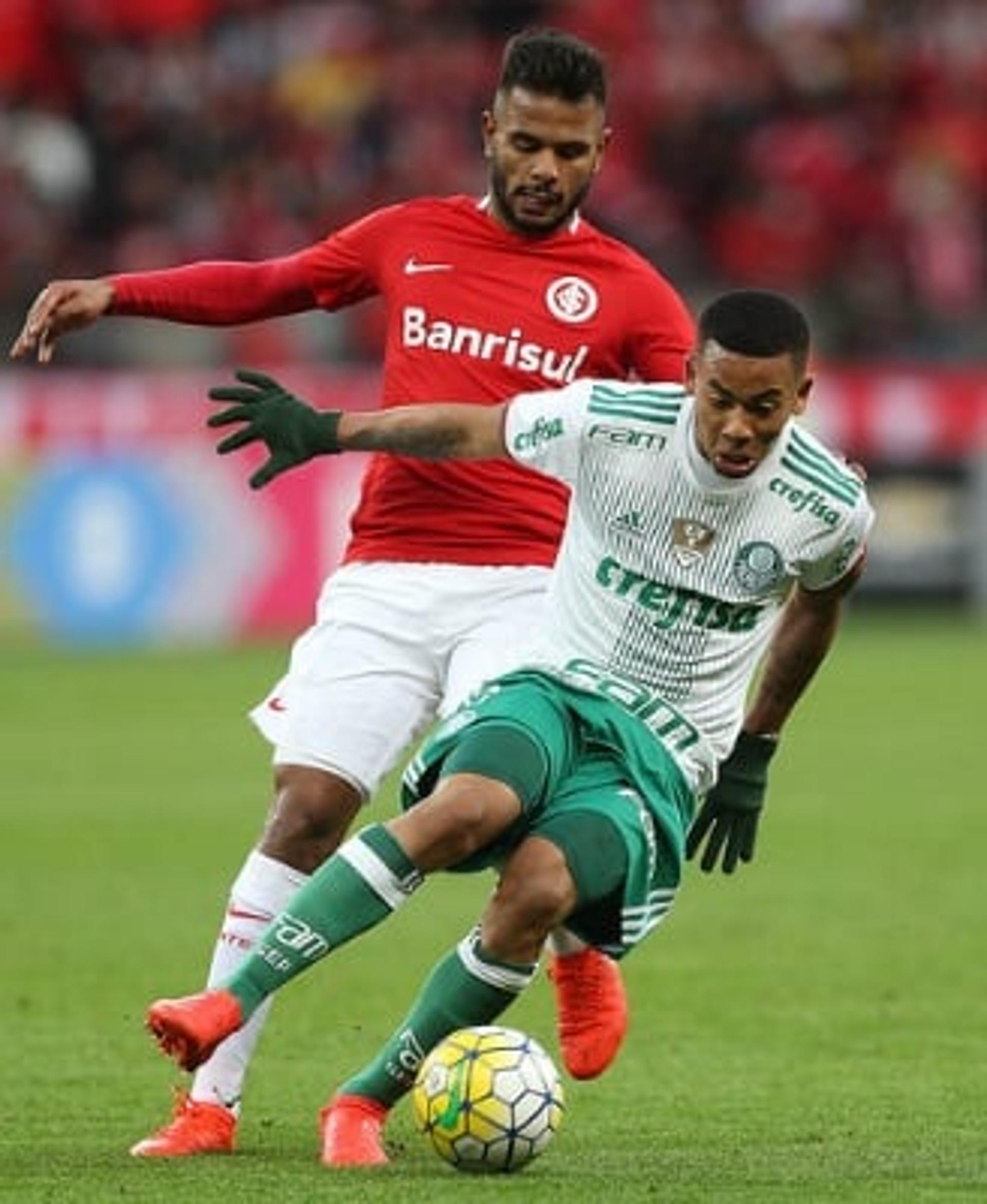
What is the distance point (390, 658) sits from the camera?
7.55m

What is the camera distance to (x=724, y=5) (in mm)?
25188

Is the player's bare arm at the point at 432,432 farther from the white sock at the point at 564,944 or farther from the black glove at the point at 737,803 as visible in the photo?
the white sock at the point at 564,944

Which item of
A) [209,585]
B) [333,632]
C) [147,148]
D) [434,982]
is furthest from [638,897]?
[147,148]

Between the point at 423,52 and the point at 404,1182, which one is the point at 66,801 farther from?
the point at 423,52

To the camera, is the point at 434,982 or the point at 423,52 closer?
the point at 434,982

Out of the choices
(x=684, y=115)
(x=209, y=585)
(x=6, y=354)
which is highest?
(x=684, y=115)

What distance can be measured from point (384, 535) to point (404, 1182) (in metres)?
1.70

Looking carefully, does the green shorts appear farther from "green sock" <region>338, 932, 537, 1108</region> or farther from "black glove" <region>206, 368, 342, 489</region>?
"black glove" <region>206, 368, 342, 489</region>

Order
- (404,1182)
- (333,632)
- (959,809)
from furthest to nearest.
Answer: (959,809) → (333,632) → (404,1182)

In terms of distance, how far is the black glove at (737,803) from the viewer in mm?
7457

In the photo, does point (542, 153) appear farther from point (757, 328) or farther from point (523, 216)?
point (757, 328)

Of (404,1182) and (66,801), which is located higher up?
(404,1182)

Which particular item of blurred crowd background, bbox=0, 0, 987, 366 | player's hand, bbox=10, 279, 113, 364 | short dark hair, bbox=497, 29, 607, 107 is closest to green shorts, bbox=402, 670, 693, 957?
player's hand, bbox=10, 279, 113, 364

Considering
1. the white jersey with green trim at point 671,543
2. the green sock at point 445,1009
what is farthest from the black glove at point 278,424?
the green sock at point 445,1009
